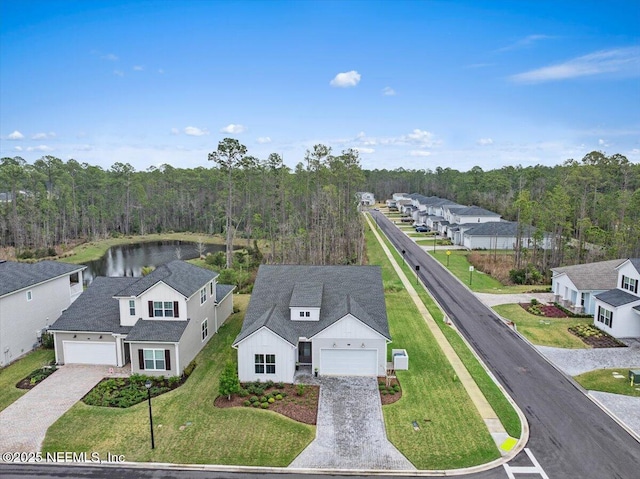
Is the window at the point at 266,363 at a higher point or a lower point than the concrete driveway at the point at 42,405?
higher

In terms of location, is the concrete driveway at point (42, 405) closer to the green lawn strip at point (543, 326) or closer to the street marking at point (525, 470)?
the street marking at point (525, 470)

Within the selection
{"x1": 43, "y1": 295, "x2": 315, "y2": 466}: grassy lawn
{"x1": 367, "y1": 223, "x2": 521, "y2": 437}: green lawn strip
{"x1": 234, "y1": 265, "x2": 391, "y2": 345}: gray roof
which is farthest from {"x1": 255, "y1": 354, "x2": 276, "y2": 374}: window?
{"x1": 367, "y1": 223, "x2": 521, "y2": 437}: green lawn strip

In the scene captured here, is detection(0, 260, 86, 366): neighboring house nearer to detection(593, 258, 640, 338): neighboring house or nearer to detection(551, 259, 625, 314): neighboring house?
detection(593, 258, 640, 338): neighboring house

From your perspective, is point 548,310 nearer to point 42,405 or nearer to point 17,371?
point 42,405

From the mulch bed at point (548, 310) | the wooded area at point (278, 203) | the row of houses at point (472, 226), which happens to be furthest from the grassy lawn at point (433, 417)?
the row of houses at point (472, 226)

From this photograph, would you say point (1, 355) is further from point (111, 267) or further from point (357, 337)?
point (111, 267)

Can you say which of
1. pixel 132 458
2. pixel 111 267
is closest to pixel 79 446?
pixel 132 458
